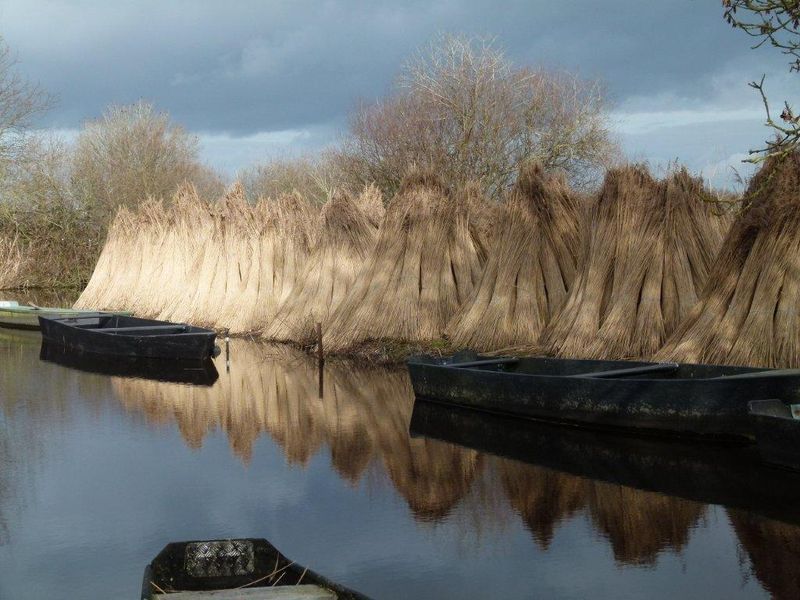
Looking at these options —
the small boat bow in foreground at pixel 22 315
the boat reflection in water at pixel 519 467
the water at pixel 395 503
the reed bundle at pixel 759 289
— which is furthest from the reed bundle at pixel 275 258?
the reed bundle at pixel 759 289

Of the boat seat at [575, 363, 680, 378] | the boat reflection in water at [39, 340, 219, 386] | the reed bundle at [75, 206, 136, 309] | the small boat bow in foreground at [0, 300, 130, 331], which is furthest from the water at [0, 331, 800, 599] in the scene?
the reed bundle at [75, 206, 136, 309]

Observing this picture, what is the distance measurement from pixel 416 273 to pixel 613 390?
670 cm

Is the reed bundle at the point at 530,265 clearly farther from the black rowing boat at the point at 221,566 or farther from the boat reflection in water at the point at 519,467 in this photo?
the black rowing boat at the point at 221,566

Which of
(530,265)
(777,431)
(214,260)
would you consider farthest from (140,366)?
(777,431)

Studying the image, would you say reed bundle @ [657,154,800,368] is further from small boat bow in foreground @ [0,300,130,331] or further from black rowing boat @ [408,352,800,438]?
small boat bow in foreground @ [0,300,130,331]

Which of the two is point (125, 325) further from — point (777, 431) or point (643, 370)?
point (777, 431)

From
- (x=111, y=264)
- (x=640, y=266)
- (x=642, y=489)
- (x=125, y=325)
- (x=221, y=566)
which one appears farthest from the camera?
(x=111, y=264)

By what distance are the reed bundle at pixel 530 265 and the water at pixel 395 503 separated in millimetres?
2563

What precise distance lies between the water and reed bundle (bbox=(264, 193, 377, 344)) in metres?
5.85

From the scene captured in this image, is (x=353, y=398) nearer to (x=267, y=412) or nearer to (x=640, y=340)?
(x=267, y=412)

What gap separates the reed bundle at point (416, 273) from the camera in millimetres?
15812

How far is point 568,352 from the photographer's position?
41.7 feet

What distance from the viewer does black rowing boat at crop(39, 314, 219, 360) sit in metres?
16.3

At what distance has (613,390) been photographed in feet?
32.1
